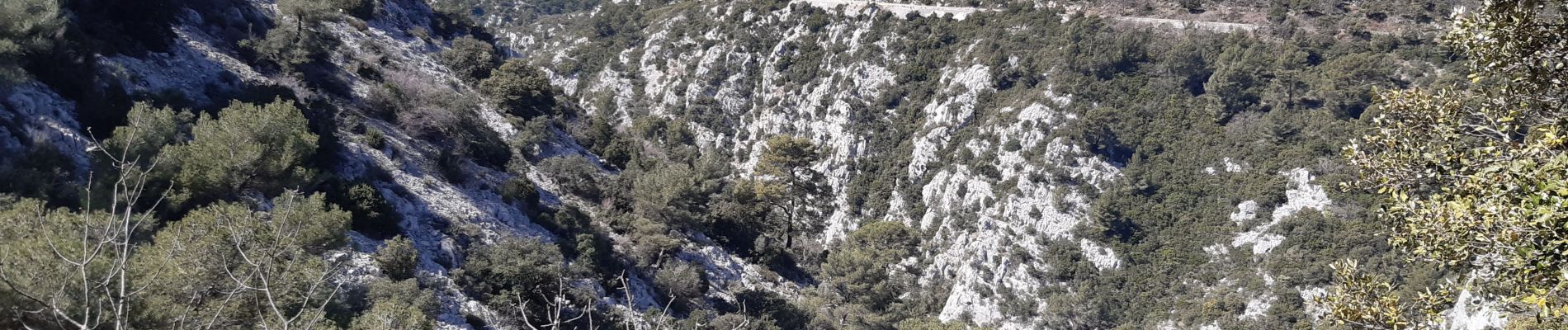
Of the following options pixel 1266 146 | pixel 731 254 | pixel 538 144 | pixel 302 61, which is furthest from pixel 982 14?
pixel 302 61

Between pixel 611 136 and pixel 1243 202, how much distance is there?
103 ft

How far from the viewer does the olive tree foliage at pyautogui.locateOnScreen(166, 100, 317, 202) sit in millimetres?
16672

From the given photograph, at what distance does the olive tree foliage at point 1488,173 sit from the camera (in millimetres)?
4605

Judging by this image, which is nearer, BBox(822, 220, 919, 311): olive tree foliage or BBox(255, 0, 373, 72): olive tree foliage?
BBox(255, 0, 373, 72): olive tree foliage

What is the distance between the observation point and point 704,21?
205ft

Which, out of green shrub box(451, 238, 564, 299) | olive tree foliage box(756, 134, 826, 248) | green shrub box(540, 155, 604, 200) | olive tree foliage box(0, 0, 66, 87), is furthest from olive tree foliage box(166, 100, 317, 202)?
olive tree foliage box(756, 134, 826, 248)

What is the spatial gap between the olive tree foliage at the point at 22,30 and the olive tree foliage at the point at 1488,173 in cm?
2473

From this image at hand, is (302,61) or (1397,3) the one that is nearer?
(302,61)

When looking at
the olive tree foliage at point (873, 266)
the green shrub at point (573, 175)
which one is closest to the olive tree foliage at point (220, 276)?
the green shrub at point (573, 175)

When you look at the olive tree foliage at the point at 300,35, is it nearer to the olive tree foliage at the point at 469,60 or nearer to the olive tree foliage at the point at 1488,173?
the olive tree foliage at the point at 469,60

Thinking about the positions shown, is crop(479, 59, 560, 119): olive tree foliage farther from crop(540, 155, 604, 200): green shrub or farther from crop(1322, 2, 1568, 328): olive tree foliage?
crop(1322, 2, 1568, 328): olive tree foliage

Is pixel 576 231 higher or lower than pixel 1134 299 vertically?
higher

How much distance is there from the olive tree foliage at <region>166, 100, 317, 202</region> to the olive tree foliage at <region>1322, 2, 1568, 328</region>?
20.6 m

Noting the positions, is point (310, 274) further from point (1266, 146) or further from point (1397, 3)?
point (1397, 3)
